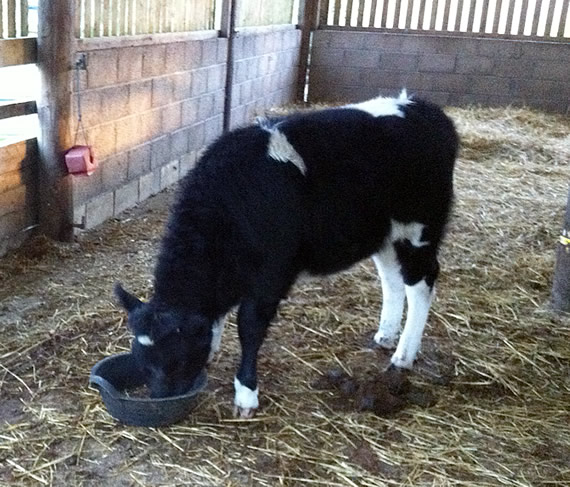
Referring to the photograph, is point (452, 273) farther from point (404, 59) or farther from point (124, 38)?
point (404, 59)

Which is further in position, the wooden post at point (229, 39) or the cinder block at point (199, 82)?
the wooden post at point (229, 39)

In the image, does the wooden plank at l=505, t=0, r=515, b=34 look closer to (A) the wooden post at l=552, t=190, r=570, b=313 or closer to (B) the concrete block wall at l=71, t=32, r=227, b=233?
(B) the concrete block wall at l=71, t=32, r=227, b=233

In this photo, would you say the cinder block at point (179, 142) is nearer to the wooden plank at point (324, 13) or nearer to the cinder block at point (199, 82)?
the cinder block at point (199, 82)

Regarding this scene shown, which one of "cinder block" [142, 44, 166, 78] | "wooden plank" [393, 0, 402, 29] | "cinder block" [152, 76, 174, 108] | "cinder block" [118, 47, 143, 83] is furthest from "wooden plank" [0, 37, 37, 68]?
"wooden plank" [393, 0, 402, 29]

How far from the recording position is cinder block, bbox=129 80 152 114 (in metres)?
6.03

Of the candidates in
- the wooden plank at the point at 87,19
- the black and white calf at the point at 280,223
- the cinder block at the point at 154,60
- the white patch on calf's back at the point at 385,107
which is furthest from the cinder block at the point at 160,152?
the black and white calf at the point at 280,223

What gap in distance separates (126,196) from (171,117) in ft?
3.41

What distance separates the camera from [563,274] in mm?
4488

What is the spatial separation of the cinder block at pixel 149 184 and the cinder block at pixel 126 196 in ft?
0.25

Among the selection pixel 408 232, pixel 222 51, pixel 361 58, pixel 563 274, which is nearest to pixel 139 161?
pixel 222 51

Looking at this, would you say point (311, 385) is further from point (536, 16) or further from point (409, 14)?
point (536, 16)

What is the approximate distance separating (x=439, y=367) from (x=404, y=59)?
26.7 feet

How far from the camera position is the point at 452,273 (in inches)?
204

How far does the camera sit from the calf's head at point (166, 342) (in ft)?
9.55
